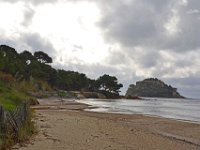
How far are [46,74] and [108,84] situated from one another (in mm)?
43661

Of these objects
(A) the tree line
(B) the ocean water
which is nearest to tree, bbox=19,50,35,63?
(A) the tree line

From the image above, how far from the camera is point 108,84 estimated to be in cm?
18912

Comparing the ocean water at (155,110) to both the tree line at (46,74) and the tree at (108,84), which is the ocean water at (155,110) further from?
the tree at (108,84)

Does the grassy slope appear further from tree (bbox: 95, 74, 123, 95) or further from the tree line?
tree (bbox: 95, 74, 123, 95)

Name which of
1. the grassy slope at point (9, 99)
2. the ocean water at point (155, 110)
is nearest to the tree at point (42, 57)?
the ocean water at point (155, 110)

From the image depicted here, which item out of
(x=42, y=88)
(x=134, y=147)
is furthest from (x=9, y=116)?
(x=42, y=88)

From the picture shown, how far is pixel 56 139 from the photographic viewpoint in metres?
19.2

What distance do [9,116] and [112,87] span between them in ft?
567

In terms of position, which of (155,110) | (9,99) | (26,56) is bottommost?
(155,110)

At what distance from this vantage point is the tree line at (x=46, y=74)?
126 meters

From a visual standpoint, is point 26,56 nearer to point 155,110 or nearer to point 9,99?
point 155,110

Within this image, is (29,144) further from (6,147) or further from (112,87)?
(112,87)

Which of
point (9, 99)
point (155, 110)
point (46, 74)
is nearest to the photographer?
point (9, 99)

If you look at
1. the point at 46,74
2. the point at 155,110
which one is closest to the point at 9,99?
the point at 155,110
